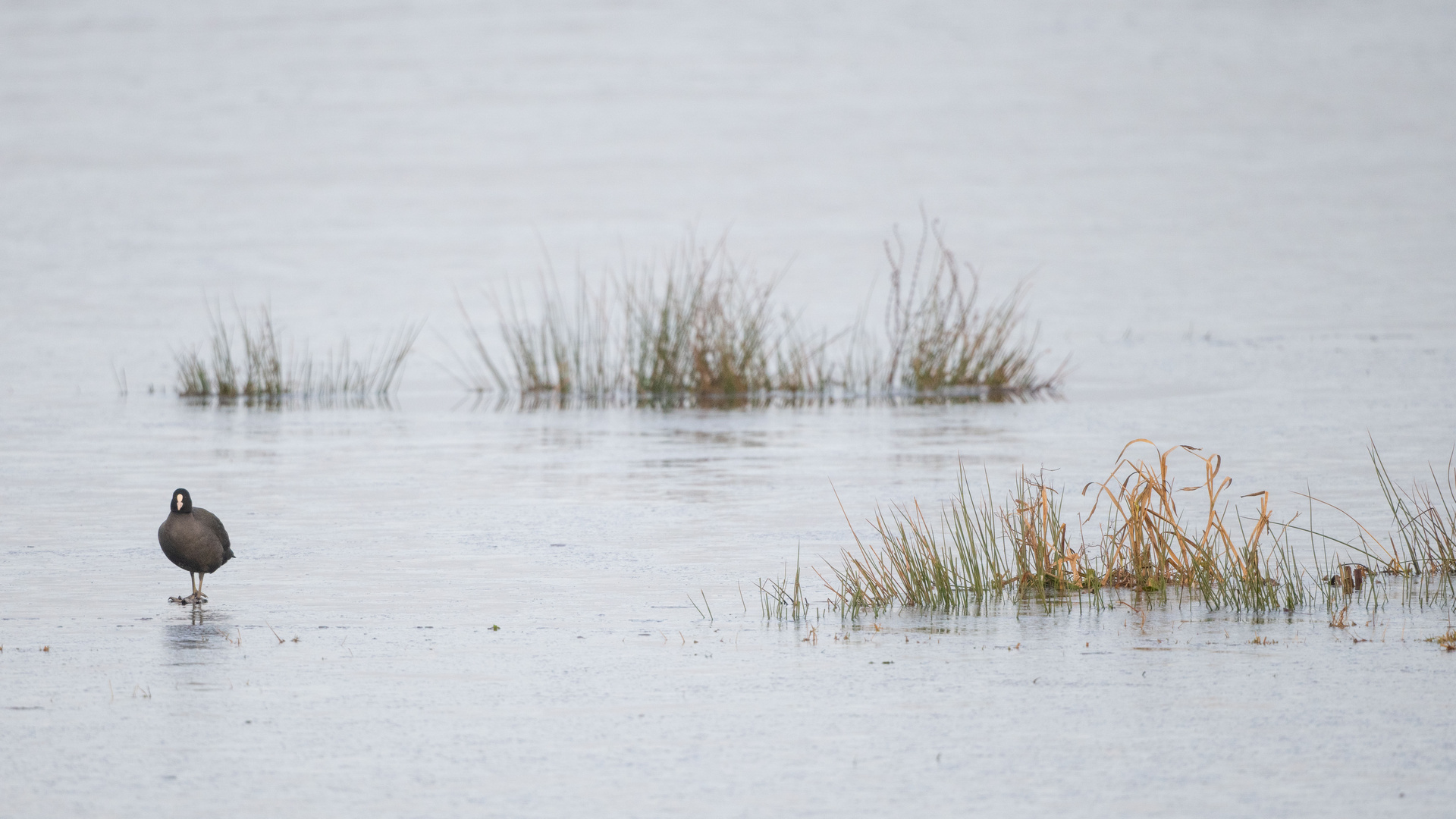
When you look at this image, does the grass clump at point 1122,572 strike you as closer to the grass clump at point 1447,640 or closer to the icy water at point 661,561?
the icy water at point 661,561

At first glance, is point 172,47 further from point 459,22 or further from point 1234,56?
point 1234,56

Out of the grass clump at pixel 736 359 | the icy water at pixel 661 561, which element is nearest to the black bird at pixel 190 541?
the icy water at pixel 661 561

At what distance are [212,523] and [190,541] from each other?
0.62 feet

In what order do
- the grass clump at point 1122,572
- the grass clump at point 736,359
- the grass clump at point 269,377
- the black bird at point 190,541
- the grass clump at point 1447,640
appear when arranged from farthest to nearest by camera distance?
the grass clump at point 269,377 < the grass clump at point 736,359 < the black bird at point 190,541 < the grass clump at point 1122,572 < the grass clump at point 1447,640

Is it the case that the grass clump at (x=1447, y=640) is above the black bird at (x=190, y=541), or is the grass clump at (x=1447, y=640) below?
below

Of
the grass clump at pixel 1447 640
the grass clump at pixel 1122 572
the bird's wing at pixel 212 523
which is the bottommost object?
the grass clump at pixel 1447 640

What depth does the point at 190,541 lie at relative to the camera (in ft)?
19.3

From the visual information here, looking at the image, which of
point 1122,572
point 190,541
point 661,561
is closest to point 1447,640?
point 1122,572

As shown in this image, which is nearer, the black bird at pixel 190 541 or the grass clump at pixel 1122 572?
the grass clump at pixel 1122 572

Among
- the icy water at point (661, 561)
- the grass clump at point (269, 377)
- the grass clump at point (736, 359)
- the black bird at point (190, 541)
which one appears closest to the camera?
the icy water at point (661, 561)

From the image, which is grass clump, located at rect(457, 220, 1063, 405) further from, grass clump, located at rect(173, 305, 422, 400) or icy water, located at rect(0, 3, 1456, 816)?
grass clump, located at rect(173, 305, 422, 400)

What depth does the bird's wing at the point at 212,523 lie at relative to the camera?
605 cm

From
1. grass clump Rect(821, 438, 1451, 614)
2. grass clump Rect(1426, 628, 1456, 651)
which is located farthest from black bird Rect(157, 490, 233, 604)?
grass clump Rect(1426, 628, 1456, 651)

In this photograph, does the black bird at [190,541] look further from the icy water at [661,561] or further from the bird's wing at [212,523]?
the icy water at [661,561]
